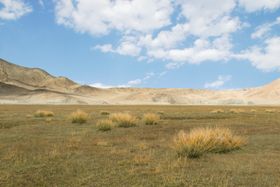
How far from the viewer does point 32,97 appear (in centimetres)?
14762

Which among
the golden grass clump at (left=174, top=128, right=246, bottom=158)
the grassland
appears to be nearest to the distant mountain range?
the grassland

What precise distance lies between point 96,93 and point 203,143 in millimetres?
176192

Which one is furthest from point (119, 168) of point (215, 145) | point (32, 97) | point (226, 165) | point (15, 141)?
point (32, 97)

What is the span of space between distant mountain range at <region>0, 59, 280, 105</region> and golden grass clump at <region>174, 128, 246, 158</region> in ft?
428

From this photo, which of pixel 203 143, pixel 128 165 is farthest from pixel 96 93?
pixel 128 165

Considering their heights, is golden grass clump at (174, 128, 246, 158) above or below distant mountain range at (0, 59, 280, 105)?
below

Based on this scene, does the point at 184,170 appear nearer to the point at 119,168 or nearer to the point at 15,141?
the point at 119,168

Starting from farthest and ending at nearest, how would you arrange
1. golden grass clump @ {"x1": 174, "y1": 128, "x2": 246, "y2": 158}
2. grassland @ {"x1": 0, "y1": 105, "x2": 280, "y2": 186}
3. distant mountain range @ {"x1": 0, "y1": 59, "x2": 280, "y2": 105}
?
distant mountain range @ {"x1": 0, "y1": 59, "x2": 280, "y2": 105} < golden grass clump @ {"x1": 174, "y1": 128, "x2": 246, "y2": 158} < grassland @ {"x1": 0, "y1": 105, "x2": 280, "y2": 186}

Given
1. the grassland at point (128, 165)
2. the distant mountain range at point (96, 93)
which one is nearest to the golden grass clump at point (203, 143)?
the grassland at point (128, 165)

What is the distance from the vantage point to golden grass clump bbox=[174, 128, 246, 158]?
12.7 metres

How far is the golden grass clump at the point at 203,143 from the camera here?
12.7 metres

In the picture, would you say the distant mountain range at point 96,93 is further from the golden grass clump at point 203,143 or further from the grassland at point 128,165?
the golden grass clump at point 203,143

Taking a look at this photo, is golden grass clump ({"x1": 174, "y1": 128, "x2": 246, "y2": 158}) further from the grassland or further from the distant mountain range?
the distant mountain range

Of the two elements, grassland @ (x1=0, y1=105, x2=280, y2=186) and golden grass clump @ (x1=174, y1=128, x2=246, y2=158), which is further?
golden grass clump @ (x1=174, y1=128, x2=246, y2=158)
